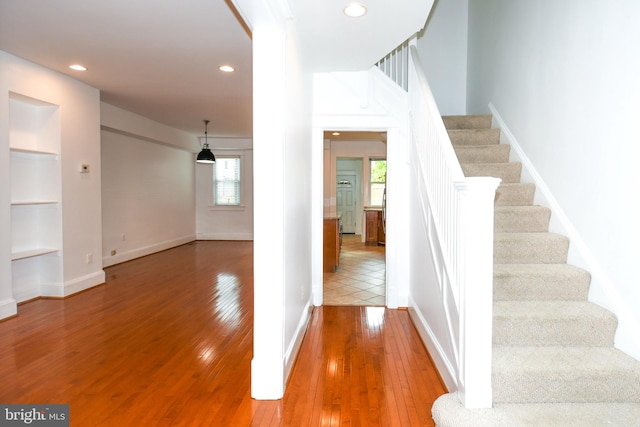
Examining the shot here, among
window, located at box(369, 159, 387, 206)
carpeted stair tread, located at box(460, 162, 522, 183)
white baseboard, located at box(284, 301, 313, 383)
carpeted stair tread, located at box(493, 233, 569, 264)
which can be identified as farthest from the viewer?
window, located at box(369, 159, 387, 206)

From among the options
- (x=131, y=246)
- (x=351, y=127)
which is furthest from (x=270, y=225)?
(x=131, y=246)

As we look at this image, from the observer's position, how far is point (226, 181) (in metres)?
9.34

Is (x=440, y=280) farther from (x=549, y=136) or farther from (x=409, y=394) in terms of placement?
(x=549, y=136)

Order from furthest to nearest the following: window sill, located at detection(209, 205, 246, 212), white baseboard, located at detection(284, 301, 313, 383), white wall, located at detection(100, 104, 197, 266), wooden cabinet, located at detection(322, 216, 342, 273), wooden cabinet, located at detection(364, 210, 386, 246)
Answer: window sill, located at detection(209, 205, 246, 212) < wooden cabinet, located at detection(364, 210, 386, 246) < white wall, located at detection(100, 104, 197, 266) < wooden cabinet, located at detection(322, 216, 342, 273) < white baseboard, located at detection(284, 301, 313, 383)

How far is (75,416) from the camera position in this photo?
2.03m

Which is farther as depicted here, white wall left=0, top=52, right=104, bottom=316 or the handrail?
the handrail

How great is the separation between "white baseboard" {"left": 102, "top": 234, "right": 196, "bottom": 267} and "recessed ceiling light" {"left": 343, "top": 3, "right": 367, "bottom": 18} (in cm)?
561

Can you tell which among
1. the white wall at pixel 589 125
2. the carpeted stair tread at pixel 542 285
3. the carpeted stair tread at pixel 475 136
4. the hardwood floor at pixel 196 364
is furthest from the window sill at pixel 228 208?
the carpeted stair tread at pixel 542 285

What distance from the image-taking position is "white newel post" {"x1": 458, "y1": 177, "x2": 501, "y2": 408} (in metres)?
1.74

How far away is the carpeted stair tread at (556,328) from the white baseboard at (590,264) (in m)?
0.05

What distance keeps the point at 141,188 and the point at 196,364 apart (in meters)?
5.33

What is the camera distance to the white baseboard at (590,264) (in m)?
1.98

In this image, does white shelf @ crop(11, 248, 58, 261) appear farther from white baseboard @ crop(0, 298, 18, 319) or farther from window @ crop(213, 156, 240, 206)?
window @ crop(213, 156, 240, 206)

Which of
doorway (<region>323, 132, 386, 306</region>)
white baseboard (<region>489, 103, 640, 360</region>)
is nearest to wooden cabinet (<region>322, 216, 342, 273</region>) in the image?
doorway (<region>323, 132, 386, 306</region>)
